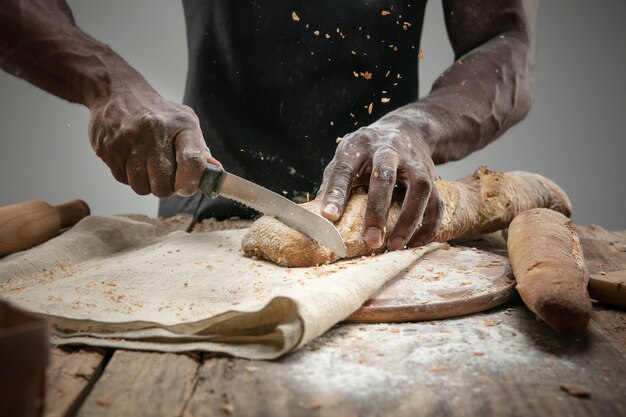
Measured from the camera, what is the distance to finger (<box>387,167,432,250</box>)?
170 centimetres

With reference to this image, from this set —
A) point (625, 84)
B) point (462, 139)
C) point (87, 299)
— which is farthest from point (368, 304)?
point (625, 84)

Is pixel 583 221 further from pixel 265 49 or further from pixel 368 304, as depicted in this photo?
pixel 368 304

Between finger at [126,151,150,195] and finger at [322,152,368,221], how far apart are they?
1.88 feet

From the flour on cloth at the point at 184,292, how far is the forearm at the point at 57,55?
525 millimetres

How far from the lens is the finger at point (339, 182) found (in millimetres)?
1660

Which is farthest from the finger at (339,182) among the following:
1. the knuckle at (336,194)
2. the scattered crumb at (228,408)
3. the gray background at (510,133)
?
the gray background at (510,133)

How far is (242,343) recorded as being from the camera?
1121 mm

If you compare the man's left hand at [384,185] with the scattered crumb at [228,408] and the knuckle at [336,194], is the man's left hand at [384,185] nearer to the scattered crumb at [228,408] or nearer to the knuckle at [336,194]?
the knuckle at [336,194]

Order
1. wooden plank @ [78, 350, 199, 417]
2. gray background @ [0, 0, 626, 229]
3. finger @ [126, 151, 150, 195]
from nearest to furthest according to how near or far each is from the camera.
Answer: wooden plank @ [78, 350, 199, 417] < finger @ [126, 151, 150, 195] < gray background @ [0, 0, 626, 229]

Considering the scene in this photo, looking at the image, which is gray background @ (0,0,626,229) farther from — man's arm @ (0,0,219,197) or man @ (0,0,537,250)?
man's arm @ (0,0,219,197)

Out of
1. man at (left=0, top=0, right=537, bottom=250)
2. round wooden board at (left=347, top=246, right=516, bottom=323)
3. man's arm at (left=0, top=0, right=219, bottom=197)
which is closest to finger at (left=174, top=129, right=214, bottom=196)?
man's arm at (left=0, top=0, right=219, bottom=197)

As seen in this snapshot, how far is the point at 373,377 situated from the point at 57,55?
1670 millimetres

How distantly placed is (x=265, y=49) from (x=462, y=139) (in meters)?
0.89

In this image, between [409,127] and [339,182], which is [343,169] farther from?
[409,127]
